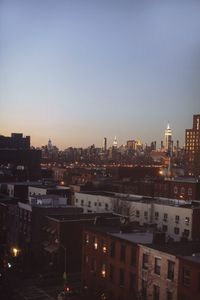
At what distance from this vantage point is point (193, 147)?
47.1 metres

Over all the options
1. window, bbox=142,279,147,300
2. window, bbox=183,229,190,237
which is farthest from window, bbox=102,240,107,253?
window, bbox=183,229,190,237

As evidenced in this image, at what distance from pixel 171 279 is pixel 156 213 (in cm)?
670

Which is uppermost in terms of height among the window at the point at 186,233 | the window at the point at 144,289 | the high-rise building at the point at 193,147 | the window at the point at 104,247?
the high-rise building at the point at 193,147

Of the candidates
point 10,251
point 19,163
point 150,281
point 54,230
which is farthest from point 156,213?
point 19,163

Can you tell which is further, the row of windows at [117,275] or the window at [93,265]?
the window at [93,265]

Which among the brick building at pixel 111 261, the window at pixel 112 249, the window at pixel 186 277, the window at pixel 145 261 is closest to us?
the window at pixel 186 277

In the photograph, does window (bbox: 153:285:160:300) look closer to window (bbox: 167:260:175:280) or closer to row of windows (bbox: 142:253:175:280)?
row of windows (bbox: 142:253:175:280)

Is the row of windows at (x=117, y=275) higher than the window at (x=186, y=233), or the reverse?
the window at (x=186, y=233)

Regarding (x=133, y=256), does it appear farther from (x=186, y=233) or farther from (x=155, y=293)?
(x=186, y=233)

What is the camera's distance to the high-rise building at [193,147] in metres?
43.5

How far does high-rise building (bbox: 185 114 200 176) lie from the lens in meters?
43.5

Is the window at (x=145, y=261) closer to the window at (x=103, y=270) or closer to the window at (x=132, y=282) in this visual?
the window at (x=132, y=282)

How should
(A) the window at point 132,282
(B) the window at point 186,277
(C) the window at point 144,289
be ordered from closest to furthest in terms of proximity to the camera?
(B) the window at point 186,277, (C) the window at point 144,289, (A) the window at point 132,282

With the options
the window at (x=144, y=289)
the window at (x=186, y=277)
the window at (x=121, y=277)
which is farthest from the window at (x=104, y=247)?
the window at (x=186, y=277)
